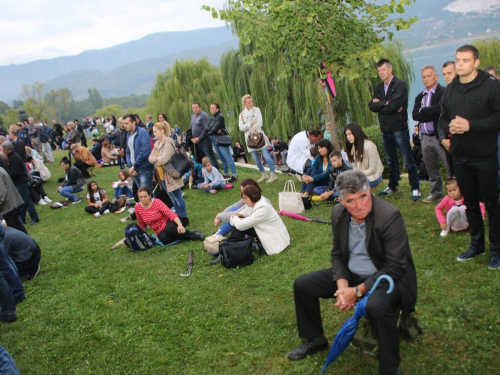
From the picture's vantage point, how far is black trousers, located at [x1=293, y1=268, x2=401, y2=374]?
2902 mm

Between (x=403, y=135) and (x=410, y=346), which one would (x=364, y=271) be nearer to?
(x=410, y=346)

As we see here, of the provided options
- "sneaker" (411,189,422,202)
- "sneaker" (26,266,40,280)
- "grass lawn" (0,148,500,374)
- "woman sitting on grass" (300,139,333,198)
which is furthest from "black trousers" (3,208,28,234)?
"sneaker" (411,189,422,202)

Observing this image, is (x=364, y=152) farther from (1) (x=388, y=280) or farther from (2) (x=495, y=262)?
(1) (x=388, y=280)

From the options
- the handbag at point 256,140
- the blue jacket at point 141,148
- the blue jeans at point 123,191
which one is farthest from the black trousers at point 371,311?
the blue jeans at point 123,191

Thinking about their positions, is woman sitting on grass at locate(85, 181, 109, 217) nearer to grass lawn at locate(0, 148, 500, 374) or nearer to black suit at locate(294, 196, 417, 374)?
grass lawn at locate(0, 148, 500, 374)

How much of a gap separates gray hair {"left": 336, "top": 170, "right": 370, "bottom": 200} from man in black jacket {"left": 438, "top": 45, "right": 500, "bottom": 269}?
1.64 metres

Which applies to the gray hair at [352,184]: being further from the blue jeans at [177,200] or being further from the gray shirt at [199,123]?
the gray shirt at [199,123]

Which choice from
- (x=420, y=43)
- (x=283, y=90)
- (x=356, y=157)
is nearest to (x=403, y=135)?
(x=356, y=157)

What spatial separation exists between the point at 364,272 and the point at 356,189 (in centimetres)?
76

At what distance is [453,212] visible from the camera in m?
5.40

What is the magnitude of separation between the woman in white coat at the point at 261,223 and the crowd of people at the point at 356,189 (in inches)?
0.6

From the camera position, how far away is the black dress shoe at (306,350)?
3572 millimetres

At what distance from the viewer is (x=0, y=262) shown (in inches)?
212

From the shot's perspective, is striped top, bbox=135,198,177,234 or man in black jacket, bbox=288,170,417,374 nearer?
man in black jacket, bbox=288,170,417,374
